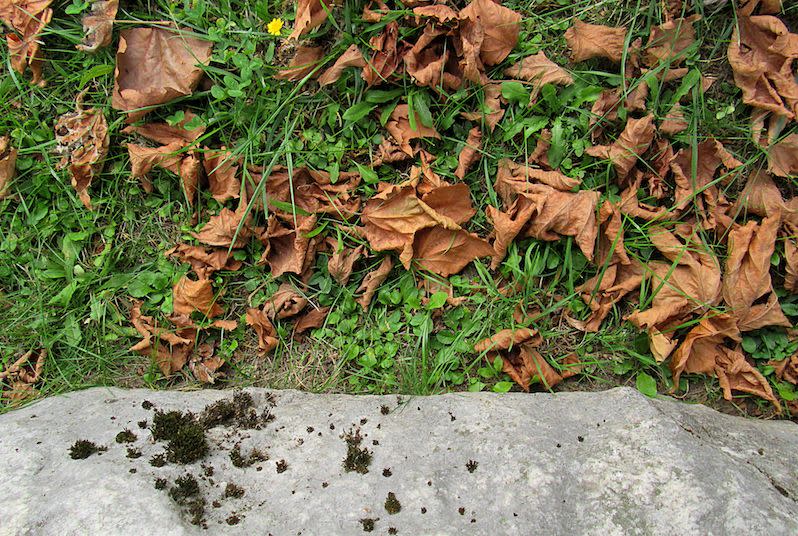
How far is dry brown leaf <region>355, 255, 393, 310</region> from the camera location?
3236 millimetres

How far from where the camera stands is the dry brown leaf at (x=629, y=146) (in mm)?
3076

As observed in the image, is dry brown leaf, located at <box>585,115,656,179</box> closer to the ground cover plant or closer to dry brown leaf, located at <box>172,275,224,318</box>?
the ground cover plant

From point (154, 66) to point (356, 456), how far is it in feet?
8.40

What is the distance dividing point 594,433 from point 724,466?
0.47m

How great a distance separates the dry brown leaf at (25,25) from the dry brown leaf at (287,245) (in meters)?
1.78

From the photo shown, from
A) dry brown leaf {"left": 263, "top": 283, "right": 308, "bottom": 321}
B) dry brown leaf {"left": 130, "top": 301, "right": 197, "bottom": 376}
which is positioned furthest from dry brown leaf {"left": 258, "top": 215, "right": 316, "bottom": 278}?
dry brown leaf {"left": 130, "top": 301, "right": 197, "bottom": 376}

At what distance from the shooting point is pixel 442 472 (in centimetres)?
226

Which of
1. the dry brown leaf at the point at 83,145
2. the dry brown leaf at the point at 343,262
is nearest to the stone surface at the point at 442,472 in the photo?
the dry brown leaf at the point at 343,262

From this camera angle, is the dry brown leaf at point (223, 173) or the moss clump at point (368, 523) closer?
the moss clump at point (368, 523)

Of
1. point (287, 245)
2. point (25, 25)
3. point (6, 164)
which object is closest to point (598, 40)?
point (287, 245)

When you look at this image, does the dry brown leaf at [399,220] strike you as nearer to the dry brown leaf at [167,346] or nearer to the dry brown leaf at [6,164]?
the dry brown leaf at [167,346]

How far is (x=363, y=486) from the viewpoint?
7.30ft

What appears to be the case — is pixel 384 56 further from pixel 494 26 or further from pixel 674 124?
pixel 674 124

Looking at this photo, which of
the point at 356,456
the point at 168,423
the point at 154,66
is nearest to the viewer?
the point at 356,456
